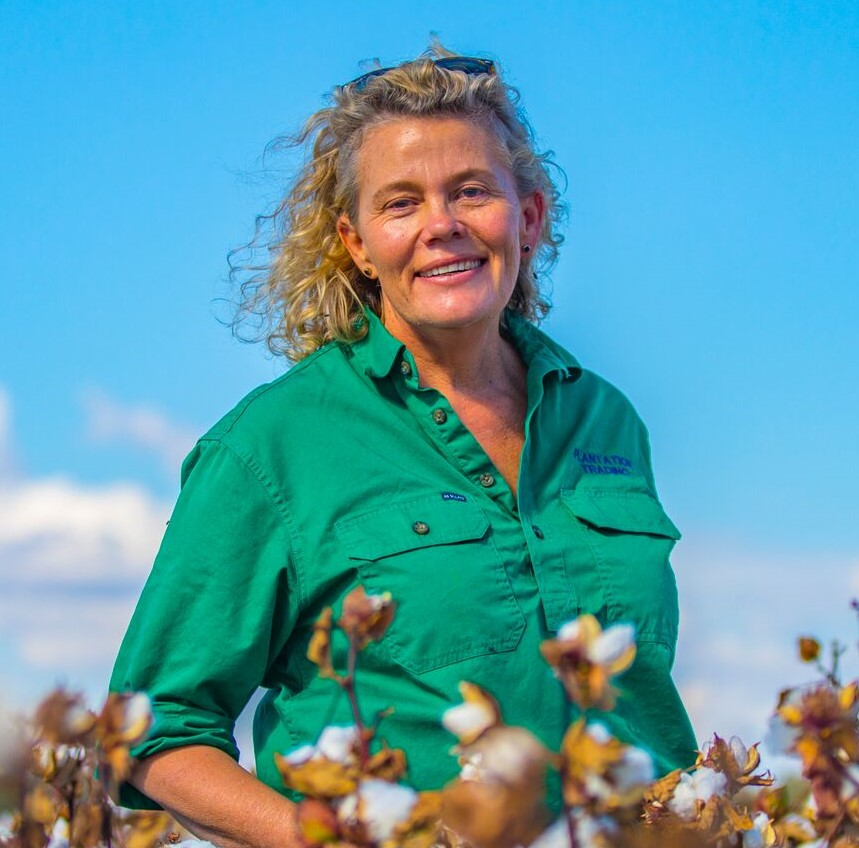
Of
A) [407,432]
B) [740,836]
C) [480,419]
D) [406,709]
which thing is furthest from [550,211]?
[740,836]

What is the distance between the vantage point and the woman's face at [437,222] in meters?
3.01

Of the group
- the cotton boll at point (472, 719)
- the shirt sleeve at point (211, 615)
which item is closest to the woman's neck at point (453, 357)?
the shirt sleeve at point (211, 615)

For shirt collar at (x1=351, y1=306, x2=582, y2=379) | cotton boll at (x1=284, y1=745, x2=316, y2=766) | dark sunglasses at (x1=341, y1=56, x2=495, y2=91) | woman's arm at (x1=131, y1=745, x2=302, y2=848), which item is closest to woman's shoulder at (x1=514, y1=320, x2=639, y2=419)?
shirt collar at (x1=351, y1=306, x2=582, y2=379)

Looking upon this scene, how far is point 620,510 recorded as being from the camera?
10.2ft

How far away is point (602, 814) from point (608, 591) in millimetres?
1849

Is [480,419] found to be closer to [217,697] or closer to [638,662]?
[638,662]

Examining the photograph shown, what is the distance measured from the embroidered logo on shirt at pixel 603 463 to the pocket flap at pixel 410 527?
505mm

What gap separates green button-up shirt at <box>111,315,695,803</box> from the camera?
99.9 inches

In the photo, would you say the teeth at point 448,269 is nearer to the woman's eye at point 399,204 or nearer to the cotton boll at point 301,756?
the woman's eye at point 399,204

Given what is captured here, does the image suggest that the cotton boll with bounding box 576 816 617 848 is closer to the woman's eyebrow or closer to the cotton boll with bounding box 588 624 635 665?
the cotton boll with bounding box 588 624 635 665

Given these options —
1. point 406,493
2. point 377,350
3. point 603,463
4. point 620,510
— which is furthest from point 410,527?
point 603,463

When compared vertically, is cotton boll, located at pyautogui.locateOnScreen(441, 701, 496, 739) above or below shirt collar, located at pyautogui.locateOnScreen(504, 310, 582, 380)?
below

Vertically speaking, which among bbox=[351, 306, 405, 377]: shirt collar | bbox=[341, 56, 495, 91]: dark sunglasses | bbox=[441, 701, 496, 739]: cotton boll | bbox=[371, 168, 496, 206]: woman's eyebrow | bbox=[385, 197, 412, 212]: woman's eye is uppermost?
bbox=[341, 56, 495, 91]: dark sunglasses

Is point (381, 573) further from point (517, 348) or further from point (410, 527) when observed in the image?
point (517, 348)
